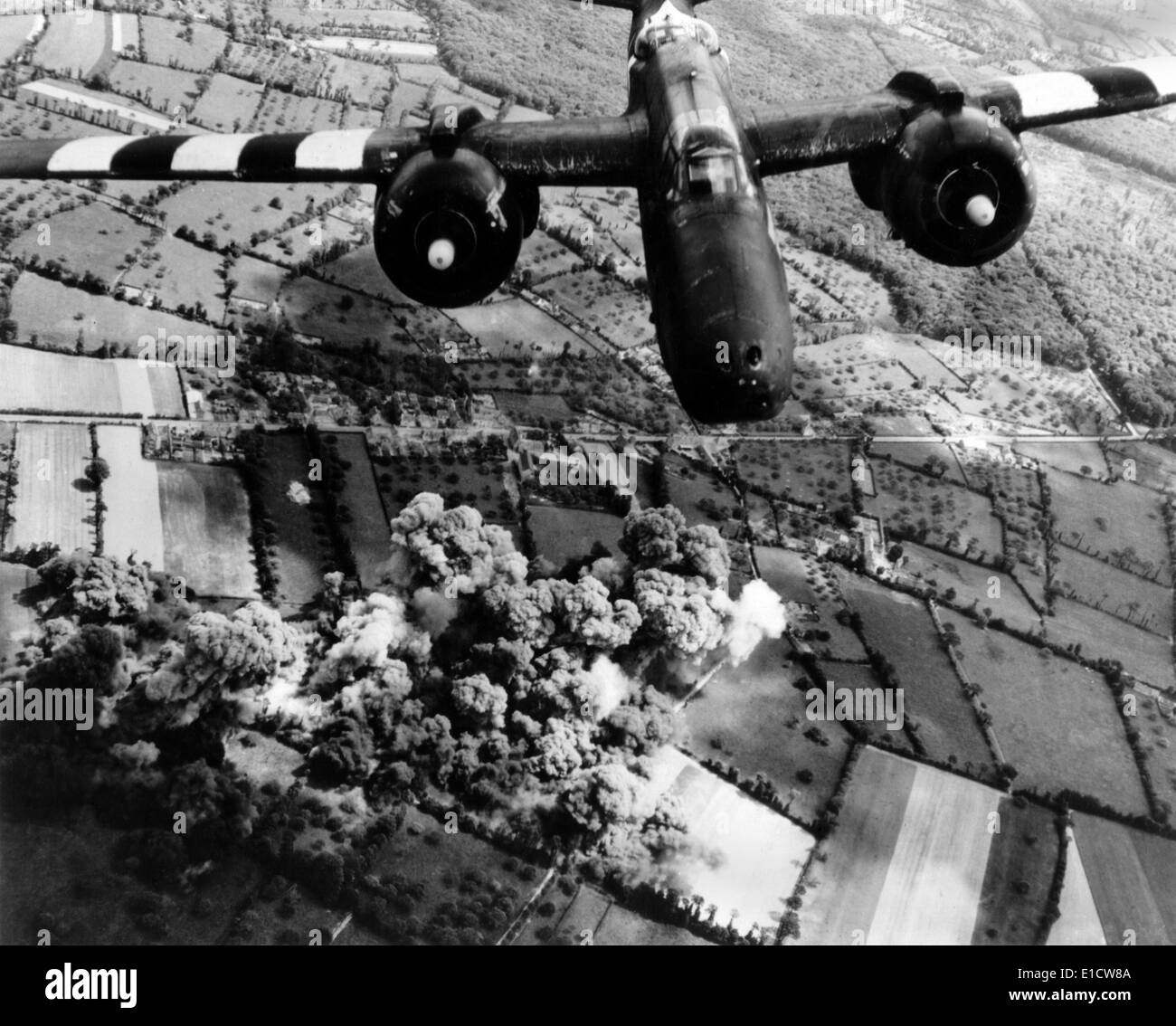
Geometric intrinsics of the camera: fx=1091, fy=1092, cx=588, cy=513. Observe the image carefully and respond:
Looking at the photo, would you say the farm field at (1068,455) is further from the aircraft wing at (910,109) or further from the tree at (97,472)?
the tree at (97,472)

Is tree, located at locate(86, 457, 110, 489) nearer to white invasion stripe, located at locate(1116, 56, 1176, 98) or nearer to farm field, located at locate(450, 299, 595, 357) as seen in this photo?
farm field, located at locate(450, 299, 595, 357)

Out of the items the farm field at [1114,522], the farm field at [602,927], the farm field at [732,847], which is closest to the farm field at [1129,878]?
the farm field at [732,847]

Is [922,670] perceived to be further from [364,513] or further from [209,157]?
[209,157]

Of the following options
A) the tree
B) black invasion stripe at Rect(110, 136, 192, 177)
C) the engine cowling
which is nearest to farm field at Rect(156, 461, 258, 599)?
the tree

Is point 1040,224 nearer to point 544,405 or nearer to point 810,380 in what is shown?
point 810,380
